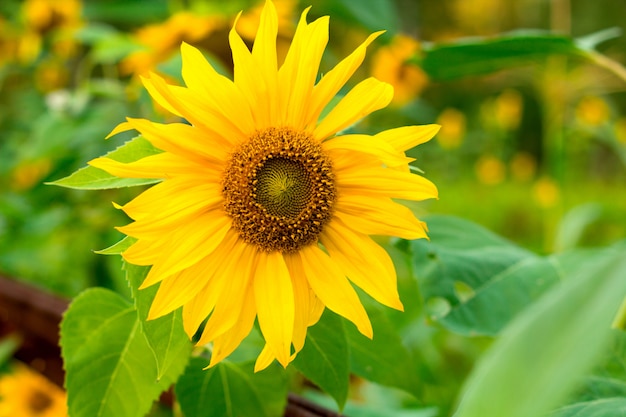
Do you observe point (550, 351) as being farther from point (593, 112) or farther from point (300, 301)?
point (593, 112)

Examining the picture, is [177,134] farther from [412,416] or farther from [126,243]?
[412,416]

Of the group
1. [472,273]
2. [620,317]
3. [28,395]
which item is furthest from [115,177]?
[28,395]

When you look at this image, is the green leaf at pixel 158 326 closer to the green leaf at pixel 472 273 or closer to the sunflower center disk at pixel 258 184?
the sunflower center disk at pixel 258 184

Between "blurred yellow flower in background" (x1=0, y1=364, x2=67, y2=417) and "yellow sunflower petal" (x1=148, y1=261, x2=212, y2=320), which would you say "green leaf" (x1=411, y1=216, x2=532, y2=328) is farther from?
"blurred yellow flower in background" (x1=0, y1=364, x2=67, y2=417)

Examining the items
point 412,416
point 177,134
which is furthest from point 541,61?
point 177,134

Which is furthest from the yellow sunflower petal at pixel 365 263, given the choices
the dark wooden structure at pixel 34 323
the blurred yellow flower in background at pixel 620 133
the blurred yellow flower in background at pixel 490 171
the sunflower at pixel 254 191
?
the blurred yellow flower in background at pixel 490 171

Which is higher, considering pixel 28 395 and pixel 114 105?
pixel 114 105

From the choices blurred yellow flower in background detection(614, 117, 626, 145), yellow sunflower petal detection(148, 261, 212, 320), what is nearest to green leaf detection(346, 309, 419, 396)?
yellow sunflower petal detection(148, 261, 212, 320)
